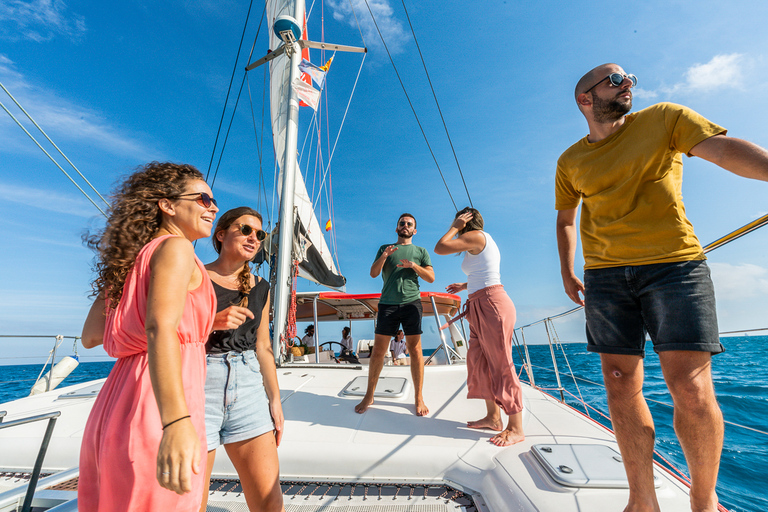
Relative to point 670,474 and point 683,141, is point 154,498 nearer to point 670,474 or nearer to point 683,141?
point 683,141

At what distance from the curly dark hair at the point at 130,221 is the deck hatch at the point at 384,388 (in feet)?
7.82

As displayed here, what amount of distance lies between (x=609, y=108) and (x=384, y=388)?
2.70m

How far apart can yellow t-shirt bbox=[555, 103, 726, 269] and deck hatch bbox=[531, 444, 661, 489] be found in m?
0.90

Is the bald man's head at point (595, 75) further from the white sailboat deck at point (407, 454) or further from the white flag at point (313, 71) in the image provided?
the white flag at point (313, 71)

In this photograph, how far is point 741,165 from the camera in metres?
1.02

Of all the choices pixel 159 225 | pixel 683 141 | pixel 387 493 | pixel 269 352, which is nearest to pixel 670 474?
pixel 387 493

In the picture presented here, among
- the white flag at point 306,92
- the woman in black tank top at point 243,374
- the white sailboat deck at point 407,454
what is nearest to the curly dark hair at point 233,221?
the woman in black tank top at point 243,374

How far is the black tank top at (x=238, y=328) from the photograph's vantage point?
1454 mm

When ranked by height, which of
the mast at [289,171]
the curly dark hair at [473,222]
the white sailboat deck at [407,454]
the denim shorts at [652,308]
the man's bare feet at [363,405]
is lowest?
the white sailboat deck at [407,454]

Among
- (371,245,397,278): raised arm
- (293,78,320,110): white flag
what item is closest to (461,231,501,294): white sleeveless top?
(371,245,397,278): raised arm

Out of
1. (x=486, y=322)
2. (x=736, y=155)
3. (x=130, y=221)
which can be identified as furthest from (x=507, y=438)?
(x=130, y=221)

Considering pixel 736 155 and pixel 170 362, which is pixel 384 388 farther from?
pixel 736 155

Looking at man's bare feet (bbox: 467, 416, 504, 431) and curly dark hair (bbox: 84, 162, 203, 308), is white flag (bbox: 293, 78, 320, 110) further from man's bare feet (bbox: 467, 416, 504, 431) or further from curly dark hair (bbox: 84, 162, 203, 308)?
man's bare feet (bbox: 467, 416, 504, 431)

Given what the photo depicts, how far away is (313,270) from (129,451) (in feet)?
18.7
